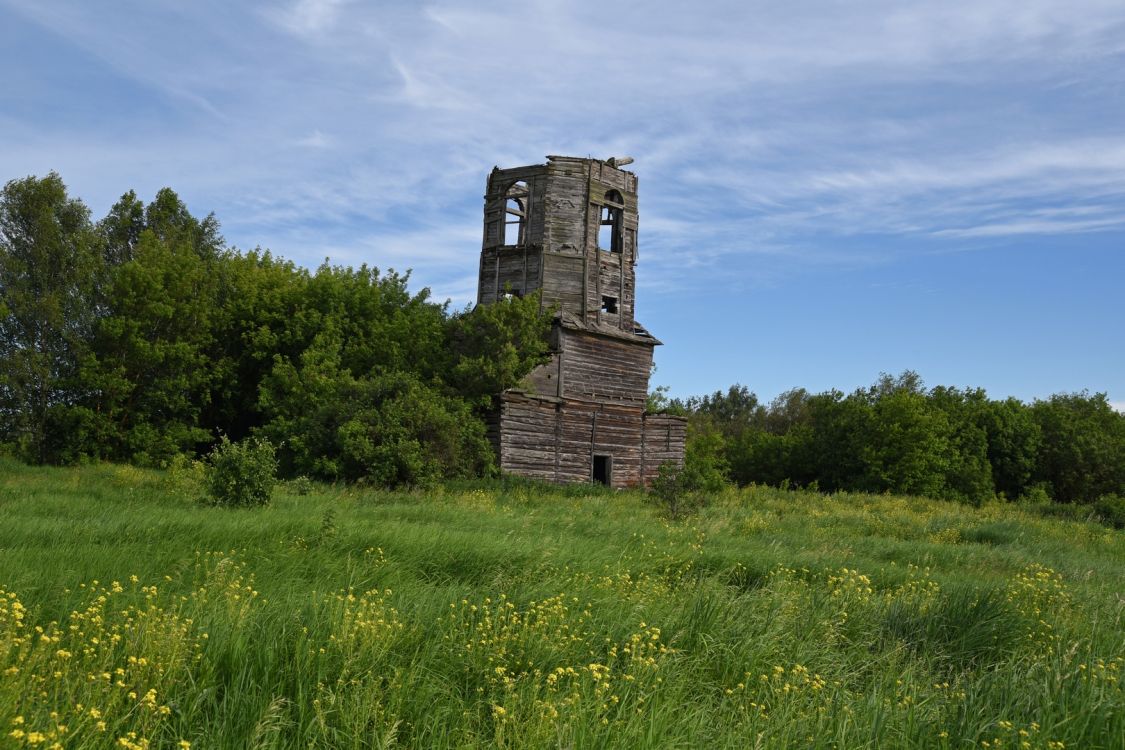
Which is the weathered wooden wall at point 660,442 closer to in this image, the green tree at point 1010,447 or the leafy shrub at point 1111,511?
the leafy shrub at point 1111,511

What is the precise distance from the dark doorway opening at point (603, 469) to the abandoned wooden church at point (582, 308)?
0.05 meters

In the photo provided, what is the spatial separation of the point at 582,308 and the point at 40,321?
2033cm

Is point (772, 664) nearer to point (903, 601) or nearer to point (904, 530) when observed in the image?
point (903, 601)

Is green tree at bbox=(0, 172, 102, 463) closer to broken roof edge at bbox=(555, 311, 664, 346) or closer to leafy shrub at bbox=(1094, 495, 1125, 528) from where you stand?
broken roof edge at bbox=(555, 311, 664, 346)

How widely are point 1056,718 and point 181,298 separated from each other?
110 feet

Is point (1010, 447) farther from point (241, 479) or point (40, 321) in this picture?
point (40, 321)

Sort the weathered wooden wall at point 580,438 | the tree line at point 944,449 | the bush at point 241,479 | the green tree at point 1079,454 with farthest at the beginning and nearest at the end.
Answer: the green tree at point 1079,454 → the tree line at point 944,449 → the weathered wooden wall at point 580,438 → the bush at point 241,479

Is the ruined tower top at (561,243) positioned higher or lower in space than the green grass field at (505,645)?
higher

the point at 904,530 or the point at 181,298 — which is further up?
the point at 181,298

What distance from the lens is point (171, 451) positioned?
102 ft

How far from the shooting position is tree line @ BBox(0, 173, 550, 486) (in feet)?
92.4

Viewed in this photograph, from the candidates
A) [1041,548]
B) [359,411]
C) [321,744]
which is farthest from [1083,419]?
[321,744]

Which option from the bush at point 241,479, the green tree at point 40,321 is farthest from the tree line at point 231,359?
the bush at point 241,479

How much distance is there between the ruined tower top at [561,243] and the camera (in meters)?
34.8
